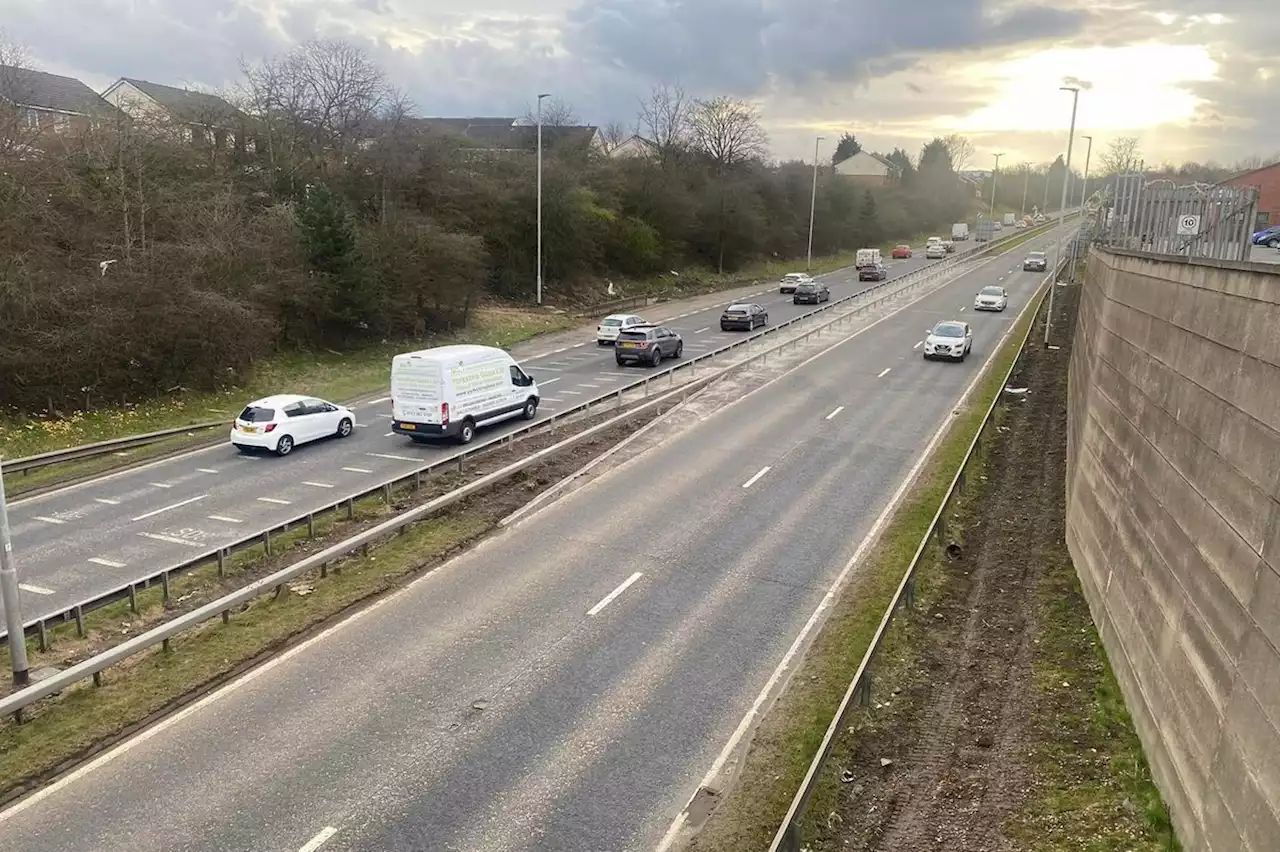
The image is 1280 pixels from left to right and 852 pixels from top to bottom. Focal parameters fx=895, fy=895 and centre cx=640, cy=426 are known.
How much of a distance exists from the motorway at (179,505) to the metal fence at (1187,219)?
1519 centimetres

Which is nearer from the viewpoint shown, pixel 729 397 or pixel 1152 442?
pixel 1152 442

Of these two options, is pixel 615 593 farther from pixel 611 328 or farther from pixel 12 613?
pixel 611 328

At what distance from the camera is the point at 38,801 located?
8609 millimetres

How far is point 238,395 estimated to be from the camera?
28.9 meters

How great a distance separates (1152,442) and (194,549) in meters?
15.4

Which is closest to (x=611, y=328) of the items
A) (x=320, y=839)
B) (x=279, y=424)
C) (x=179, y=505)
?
(x=279, y=424)

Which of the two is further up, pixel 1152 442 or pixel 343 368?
pixel 1152 442

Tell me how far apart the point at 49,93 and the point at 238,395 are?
43601 millimetres

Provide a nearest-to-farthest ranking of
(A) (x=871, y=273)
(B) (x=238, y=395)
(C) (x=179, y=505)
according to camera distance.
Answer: (C) (x=179, y=505) < (B) (x=238, y=395) < (A) (x=871, y=273)

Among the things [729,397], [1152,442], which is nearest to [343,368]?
[729,397]

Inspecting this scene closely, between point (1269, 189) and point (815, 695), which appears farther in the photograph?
point (1269, 189)

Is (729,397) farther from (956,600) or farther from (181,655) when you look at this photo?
(181,655)

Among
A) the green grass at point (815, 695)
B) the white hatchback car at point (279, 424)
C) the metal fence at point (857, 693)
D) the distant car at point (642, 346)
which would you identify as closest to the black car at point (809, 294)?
the distant car at point (642, 346)

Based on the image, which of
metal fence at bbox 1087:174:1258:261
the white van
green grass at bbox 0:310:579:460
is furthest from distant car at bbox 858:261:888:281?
the white van
